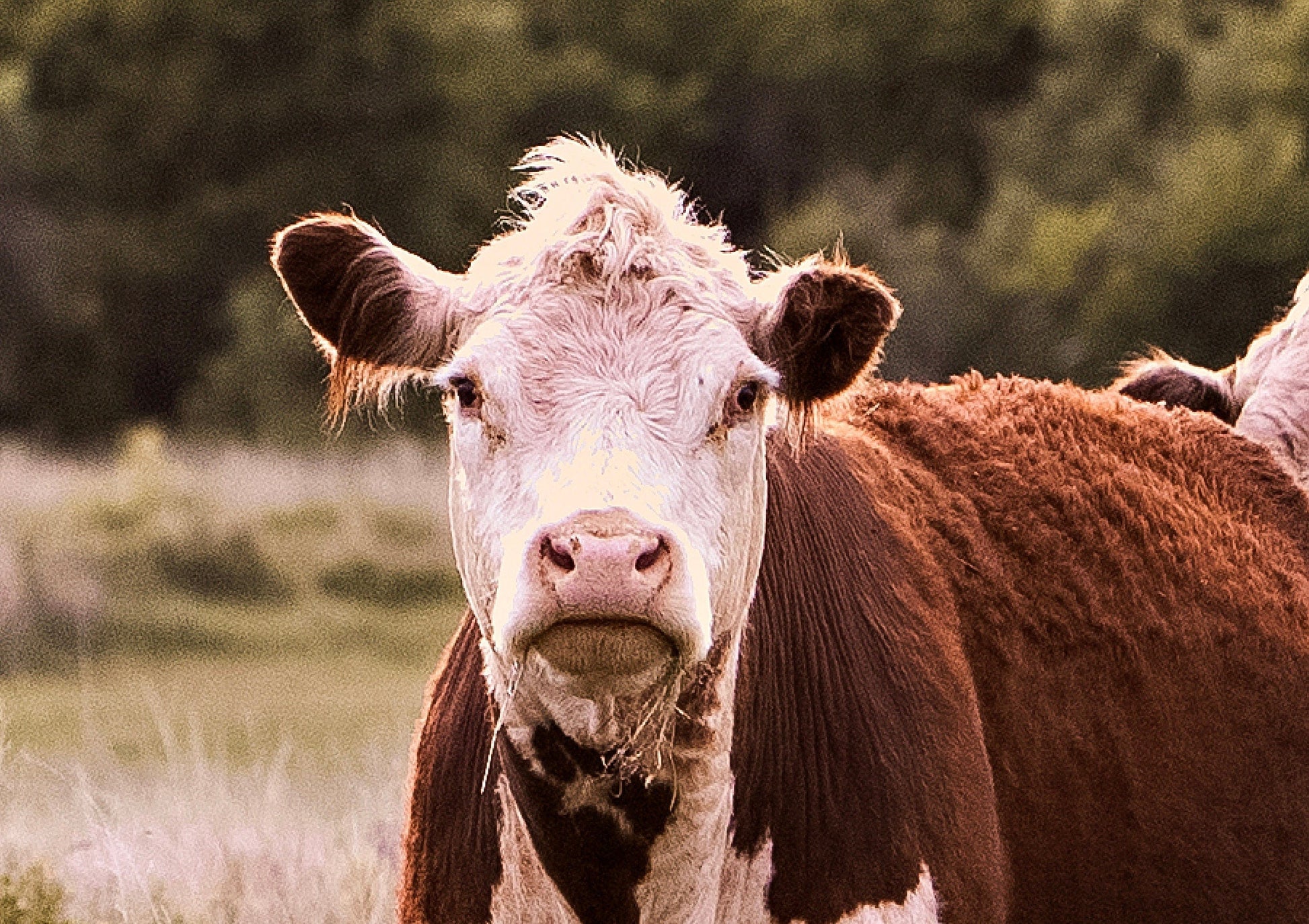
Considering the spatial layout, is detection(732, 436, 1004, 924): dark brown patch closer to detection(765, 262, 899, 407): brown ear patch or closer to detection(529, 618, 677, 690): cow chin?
detection(765, 262, 899, 407): brown ear patch

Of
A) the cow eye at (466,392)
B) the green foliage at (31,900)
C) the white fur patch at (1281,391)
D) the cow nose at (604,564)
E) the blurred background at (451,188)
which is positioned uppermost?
the blurred background at (451,188)

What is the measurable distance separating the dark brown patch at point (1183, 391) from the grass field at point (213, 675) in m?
2.62

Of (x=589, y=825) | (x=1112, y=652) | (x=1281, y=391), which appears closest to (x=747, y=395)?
(x=589, y=825)

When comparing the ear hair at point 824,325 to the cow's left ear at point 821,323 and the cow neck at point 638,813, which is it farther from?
the cow neck at point 638,813

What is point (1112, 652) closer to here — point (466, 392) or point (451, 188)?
point (466, 392)

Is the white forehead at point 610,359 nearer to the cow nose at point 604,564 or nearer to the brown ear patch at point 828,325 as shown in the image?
the brown ear patch at point 828,325

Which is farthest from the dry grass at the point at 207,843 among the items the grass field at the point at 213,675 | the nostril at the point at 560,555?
the nostril at the point at 560,555

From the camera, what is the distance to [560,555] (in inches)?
157

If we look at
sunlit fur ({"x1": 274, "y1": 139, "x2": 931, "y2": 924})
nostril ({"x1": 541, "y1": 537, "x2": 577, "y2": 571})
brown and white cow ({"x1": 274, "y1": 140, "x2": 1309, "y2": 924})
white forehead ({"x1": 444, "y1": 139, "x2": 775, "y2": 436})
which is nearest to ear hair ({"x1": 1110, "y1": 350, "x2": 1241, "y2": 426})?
brown and white cow ({"x1": 274, "y1": 140, "x2": 1309, "y2": 924})

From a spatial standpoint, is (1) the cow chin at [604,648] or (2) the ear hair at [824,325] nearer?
(1) the cow chin at [604,648]

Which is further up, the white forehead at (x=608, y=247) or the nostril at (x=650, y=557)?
the white forehead at (x=608, y=247)

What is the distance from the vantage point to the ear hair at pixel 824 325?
4.62 meters

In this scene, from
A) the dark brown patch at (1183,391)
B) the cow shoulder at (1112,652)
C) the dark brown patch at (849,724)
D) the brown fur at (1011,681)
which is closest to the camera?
the dark brown patch at (849,724)

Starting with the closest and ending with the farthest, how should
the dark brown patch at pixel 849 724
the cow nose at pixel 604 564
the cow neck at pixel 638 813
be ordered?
the cow nose at pixel 604 564, the cow neck at pixel 638 813, the dark brown patch at pixel 849 724
